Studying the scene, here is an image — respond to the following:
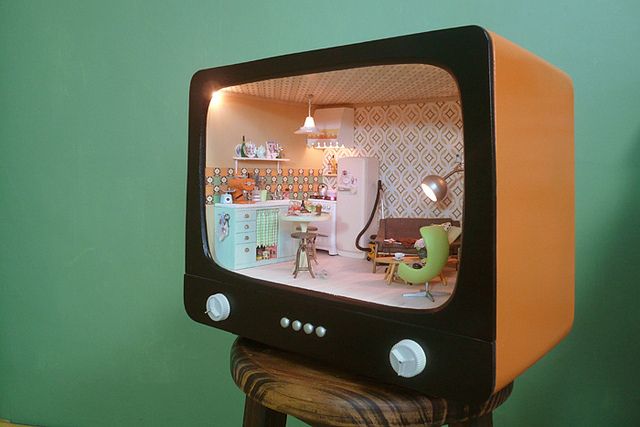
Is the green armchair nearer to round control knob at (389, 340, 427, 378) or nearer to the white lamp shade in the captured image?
round control knob at (389, 340, 427, 378)

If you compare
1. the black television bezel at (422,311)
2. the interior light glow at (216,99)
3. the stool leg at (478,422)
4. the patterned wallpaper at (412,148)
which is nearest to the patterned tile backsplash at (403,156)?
the patterned wallpaper at (412,148)

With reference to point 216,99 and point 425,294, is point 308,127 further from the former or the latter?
point 425,294

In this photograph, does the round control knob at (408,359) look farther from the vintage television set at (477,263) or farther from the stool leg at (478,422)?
the stool leg at (478,422)

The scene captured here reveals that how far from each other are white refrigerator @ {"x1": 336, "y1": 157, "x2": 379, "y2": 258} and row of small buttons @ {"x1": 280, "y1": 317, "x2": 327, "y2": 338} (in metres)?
0.25

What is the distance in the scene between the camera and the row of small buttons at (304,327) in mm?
681

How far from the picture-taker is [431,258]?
0.69 m

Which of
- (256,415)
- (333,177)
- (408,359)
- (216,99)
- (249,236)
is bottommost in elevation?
(256,415)

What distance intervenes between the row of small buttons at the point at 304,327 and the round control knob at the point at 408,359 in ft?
0.37
